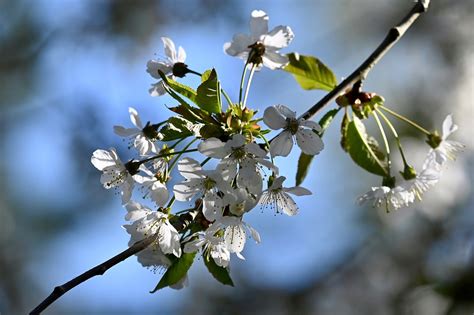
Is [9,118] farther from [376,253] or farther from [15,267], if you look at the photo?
[376,253]

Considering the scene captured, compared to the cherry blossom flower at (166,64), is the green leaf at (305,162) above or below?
below

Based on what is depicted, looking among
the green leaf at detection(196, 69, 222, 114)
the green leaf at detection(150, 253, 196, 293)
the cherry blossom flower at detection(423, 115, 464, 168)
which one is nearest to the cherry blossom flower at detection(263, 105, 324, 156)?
the green leaf at detection(196, 69, 222, 114)

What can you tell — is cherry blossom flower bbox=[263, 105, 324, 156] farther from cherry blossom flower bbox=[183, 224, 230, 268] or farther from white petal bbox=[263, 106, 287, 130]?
cherry blossom flower bbox=[183, 224, 230, 268]

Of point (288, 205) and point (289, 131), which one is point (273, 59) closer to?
point (289, 131)

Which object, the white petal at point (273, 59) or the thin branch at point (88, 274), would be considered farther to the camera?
the white petal at point (273, 59)

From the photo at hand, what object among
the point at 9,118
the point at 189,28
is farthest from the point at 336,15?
the point at 9,118

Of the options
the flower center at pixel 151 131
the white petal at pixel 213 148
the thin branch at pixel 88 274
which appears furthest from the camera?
the flower center at pixel 151 131

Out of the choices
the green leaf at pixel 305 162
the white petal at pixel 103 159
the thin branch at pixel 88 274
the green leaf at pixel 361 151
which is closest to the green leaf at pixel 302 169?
the green leaf at pixel 305 162

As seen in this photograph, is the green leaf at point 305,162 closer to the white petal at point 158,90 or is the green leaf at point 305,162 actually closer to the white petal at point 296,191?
the white petal at point 296,191
